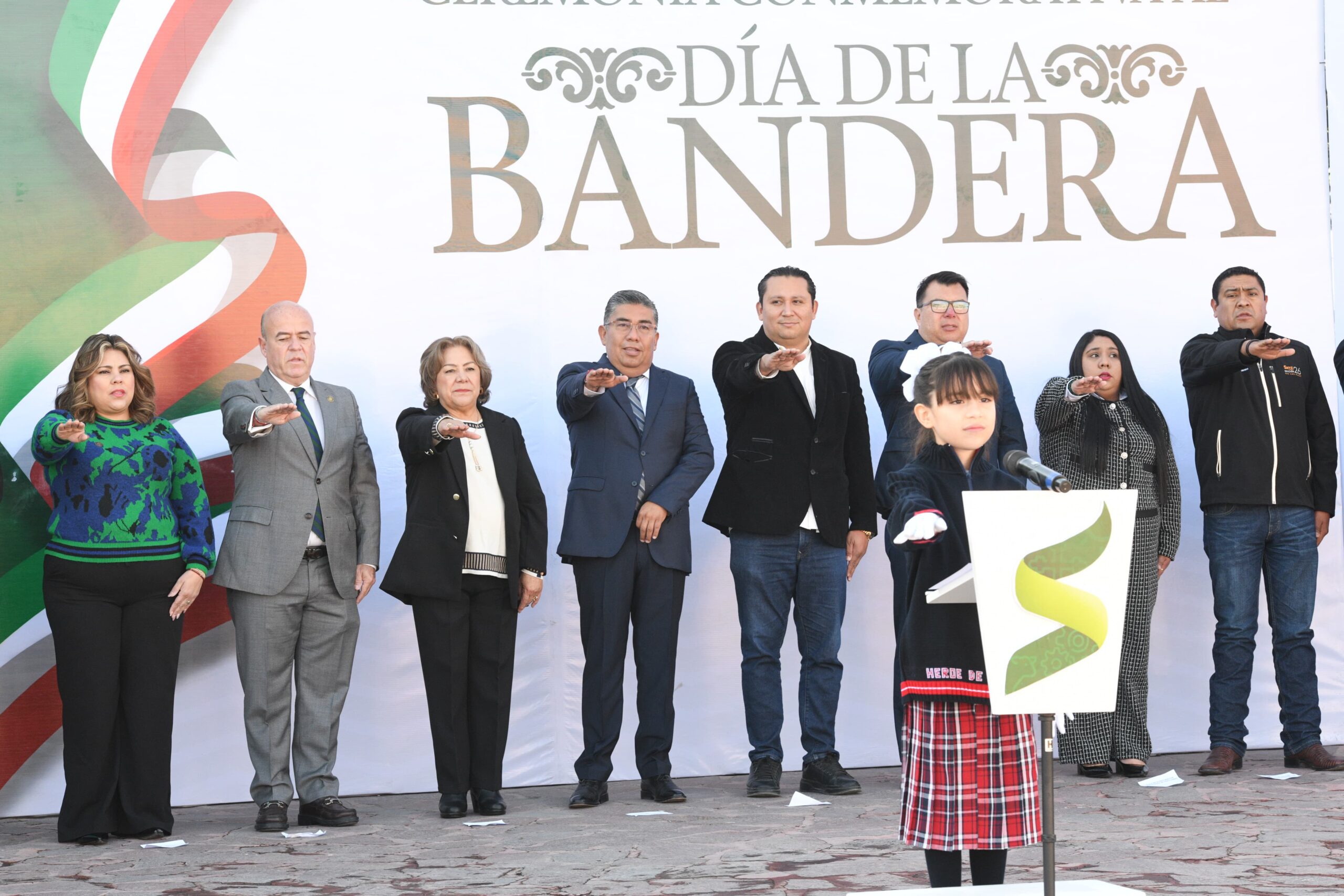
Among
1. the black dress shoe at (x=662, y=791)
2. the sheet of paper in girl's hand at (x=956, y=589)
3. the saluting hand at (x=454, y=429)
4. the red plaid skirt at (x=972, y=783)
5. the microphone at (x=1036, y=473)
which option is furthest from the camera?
the black dress shoe at (x=662, y=791)

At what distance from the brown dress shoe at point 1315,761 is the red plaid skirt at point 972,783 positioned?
2.63 meters

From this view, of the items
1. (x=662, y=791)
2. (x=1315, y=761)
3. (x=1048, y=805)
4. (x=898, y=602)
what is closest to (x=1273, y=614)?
(x=1315, y=761)

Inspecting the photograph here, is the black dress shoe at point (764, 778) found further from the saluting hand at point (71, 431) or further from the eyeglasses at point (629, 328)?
the saluting hand at point (71, 431)

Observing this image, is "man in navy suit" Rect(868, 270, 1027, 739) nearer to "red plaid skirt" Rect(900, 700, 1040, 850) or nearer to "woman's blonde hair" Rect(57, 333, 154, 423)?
"red plaid skirt" Rect(900, 700, 1040, 850)

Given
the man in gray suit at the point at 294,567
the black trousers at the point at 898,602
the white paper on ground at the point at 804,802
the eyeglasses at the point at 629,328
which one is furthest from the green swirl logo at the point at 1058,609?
the man in gray suit at the point at 294,567

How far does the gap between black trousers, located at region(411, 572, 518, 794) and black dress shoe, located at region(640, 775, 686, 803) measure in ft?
1.52

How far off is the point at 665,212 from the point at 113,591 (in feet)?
7.46

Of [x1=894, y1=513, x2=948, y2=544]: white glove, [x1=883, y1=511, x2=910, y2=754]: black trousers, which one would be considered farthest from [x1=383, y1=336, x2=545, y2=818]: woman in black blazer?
→ [x1=894, y1=513, x2=948, y2=544]: white glove

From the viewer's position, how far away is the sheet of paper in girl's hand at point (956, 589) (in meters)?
2.24

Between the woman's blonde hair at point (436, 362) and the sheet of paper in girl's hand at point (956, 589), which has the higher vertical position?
the woman's blonde hair at point (436, 362)

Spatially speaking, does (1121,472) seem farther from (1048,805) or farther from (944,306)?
(1048,805)

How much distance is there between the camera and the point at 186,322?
486 centimetres

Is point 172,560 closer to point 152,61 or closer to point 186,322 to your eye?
point 186,322

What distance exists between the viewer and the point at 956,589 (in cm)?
228
